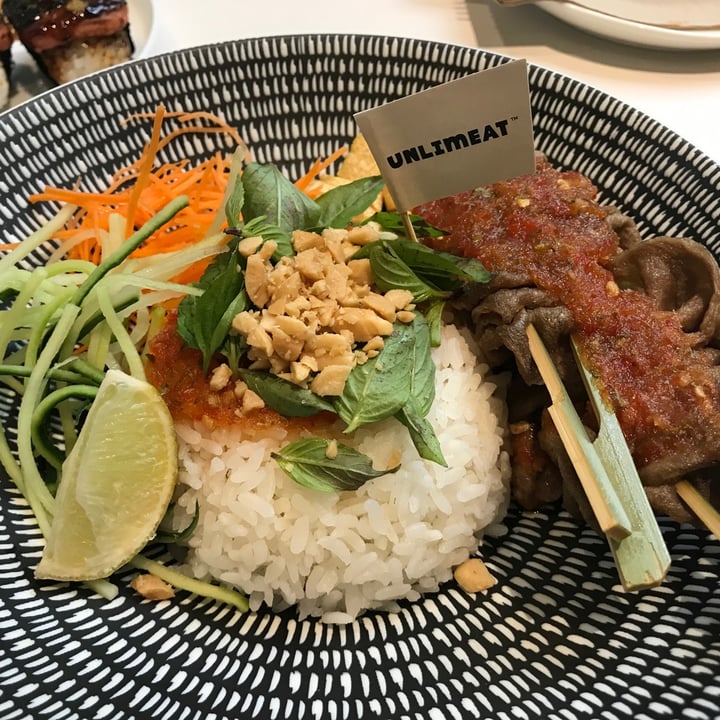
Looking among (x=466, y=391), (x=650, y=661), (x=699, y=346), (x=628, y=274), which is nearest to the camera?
(x=650, y=661)

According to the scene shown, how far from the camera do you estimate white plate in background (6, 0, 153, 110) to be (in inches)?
154

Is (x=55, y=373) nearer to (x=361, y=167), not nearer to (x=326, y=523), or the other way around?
(x=326, y=523)

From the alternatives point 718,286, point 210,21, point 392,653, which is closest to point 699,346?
point 718,286

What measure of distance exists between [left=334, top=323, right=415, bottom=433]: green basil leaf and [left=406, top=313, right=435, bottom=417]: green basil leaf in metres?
0.03

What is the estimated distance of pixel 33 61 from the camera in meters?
4.05

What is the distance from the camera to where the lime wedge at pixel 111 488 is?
1.95 metres

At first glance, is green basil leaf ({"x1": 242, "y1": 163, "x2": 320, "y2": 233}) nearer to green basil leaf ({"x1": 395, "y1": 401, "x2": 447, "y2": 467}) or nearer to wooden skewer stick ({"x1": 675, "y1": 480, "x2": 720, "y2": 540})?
green basil leaf ({"x1": 395, "y1": 401, "x2": 447, "y2": 467})

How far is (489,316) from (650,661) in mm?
1130

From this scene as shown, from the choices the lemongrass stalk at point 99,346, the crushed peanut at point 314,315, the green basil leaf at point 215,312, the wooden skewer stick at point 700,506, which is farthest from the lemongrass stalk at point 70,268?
the wooden skewer stick at point 700,506

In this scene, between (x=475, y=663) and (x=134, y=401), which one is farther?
(x=134, y=401)

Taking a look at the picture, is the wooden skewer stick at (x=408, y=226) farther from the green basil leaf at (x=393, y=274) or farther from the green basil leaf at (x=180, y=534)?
the green basil leaf at (x=180, y=534)

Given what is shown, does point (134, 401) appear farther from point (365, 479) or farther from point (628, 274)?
point (628, 274)

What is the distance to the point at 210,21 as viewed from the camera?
4.38m

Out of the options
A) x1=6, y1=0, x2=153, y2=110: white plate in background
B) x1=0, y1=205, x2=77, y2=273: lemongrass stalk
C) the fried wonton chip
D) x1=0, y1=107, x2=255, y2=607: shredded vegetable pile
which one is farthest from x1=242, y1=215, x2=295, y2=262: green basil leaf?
x1=6, y1=0, x2=153, y2=110: white plate in background
